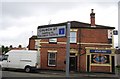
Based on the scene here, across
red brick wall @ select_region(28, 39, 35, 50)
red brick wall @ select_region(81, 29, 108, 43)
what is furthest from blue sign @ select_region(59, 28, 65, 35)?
red brick wall @ select_region(28, 39, 35, 50)

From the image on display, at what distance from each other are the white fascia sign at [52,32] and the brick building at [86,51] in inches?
1081

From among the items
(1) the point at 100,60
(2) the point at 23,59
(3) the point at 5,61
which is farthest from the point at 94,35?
(3) the point at 5,61

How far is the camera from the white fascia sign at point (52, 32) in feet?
27.8

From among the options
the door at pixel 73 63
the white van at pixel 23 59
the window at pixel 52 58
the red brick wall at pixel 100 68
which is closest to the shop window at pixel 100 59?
the red brick wall at pixel 100 68

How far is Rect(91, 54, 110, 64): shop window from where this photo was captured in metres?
36.8

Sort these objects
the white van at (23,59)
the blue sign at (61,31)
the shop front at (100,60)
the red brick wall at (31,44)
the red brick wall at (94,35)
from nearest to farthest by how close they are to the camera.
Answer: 1. the blue sign at (61,31)
2. the white van at (23,59)
3. the shop front at (100,60)
4. the red brick wall at (94,35)
5. the red brick wall at (31,44)

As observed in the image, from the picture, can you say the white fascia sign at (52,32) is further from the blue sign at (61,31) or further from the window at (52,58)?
the window at (52,58)

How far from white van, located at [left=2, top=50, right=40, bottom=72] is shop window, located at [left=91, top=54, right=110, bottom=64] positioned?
8486 millimetres

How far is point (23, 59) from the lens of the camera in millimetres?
32000

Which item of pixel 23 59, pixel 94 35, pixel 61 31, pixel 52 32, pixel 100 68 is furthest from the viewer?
pixel 94 35

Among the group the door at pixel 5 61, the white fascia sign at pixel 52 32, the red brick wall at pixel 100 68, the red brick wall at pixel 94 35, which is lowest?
the red brick wall at pixel 100 68

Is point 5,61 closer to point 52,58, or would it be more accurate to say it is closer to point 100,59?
point 52,58

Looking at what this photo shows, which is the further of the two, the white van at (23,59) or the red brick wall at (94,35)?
the red brick wall at (94,35)

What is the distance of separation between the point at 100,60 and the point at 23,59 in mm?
10950
